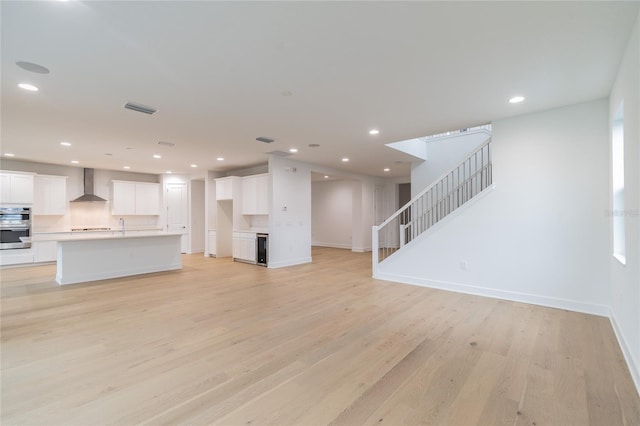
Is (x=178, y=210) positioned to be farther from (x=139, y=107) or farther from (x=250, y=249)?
(x=139, y=107)

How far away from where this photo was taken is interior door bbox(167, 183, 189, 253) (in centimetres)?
988

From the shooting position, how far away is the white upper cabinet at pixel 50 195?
25.0ft

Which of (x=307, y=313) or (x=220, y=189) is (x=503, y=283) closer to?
(x=307, y=313)

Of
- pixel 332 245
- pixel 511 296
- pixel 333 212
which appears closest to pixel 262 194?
pixel 333 212

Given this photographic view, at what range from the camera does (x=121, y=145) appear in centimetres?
589

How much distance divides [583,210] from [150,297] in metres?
6.40

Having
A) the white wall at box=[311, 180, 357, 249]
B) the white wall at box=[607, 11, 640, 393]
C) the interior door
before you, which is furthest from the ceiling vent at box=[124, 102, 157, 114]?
the white wall at box=[311, 180, 357, 249]

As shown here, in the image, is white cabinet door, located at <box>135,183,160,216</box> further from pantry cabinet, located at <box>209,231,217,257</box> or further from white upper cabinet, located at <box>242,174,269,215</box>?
white upper cabinet, located at <box>242,174,269,215</box>

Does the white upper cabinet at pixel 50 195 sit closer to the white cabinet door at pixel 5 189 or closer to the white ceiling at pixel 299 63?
the white cabinet door at pixel 5 189

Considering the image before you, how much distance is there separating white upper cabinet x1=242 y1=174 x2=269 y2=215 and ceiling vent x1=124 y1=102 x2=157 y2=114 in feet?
11.8

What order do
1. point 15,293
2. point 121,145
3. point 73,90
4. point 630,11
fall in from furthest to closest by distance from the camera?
point 121,145
point 15,293
point 73,90
point 630,11

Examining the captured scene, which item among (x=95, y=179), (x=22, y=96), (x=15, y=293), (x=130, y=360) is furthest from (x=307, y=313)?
(x=95, y=179)

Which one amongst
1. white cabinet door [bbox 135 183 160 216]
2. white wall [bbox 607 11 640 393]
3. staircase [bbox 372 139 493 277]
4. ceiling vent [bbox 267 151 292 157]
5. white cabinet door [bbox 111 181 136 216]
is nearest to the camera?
white wall [bbox 607 11 640 393]

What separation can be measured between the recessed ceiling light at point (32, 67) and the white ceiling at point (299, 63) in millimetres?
71
